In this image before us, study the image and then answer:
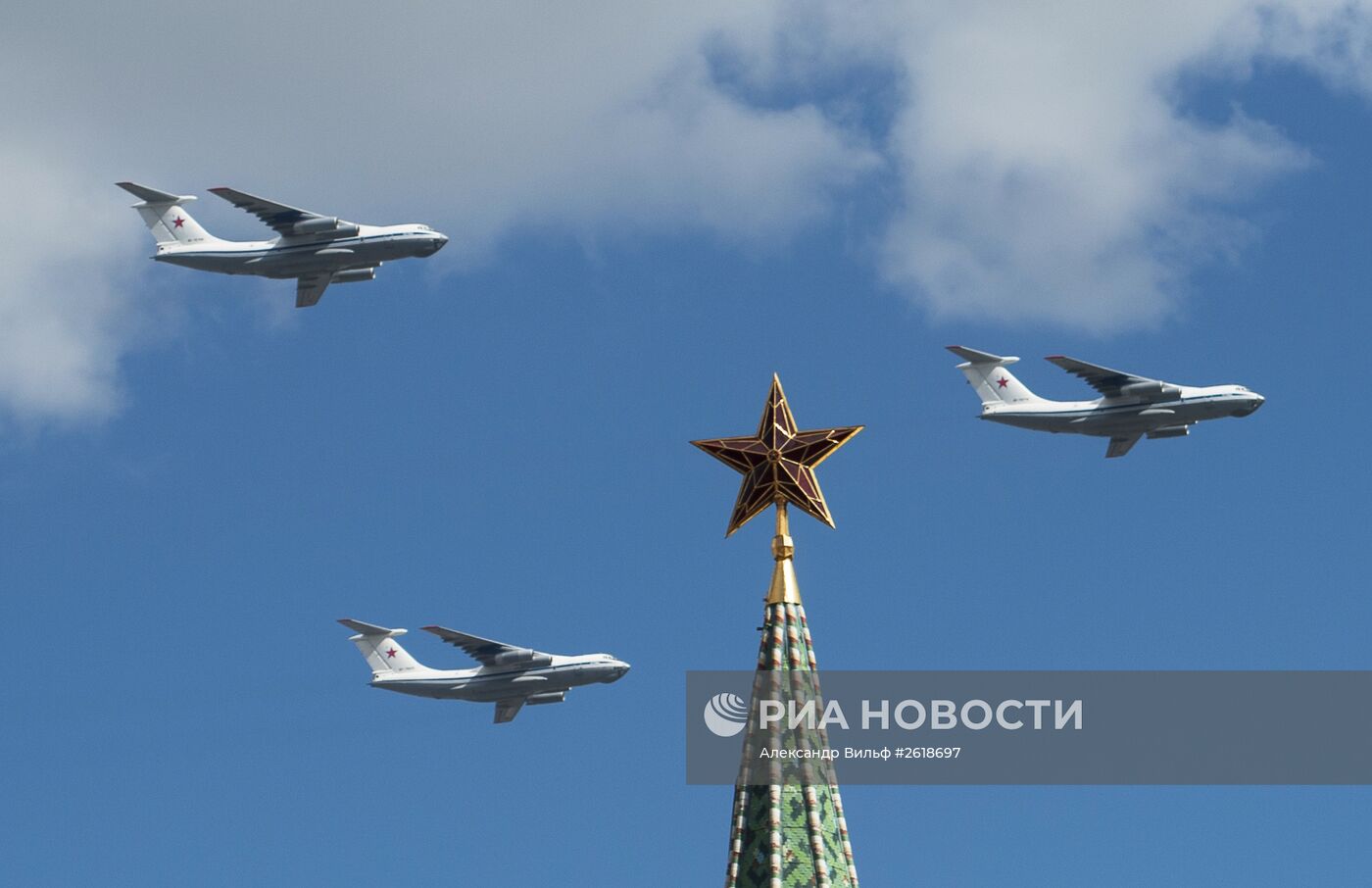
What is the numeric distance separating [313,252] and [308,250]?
0.29 m

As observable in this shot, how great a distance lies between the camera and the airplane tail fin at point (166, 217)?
129125 millimetres

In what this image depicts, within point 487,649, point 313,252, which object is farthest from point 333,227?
point 487,649

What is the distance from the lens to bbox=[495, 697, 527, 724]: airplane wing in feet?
448

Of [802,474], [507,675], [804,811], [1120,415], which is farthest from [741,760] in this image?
[507,675]

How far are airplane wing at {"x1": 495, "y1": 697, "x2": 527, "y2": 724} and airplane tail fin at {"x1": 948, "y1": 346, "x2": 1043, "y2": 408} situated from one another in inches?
1066

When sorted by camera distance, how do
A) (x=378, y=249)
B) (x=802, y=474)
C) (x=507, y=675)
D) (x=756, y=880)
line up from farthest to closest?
(x=507, y=675), (x=378, y=249), (x=802, y=474), (x=756, y=880)

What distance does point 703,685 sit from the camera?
80500 millimetres

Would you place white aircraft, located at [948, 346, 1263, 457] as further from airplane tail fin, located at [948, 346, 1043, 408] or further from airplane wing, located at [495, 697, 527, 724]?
airplane wing, located at [495, 697, 527, 724]

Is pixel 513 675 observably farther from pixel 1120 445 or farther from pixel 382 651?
pixel 1120 445

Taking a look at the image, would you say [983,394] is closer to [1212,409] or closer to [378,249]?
[1212,409]

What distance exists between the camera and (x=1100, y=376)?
418ft

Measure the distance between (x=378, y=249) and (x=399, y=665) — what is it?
2854 centimetres

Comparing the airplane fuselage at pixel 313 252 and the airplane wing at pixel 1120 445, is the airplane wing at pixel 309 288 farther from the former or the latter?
the airplane wing at pixel 1120 445

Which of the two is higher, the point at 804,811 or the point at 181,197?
the point at 181,197
